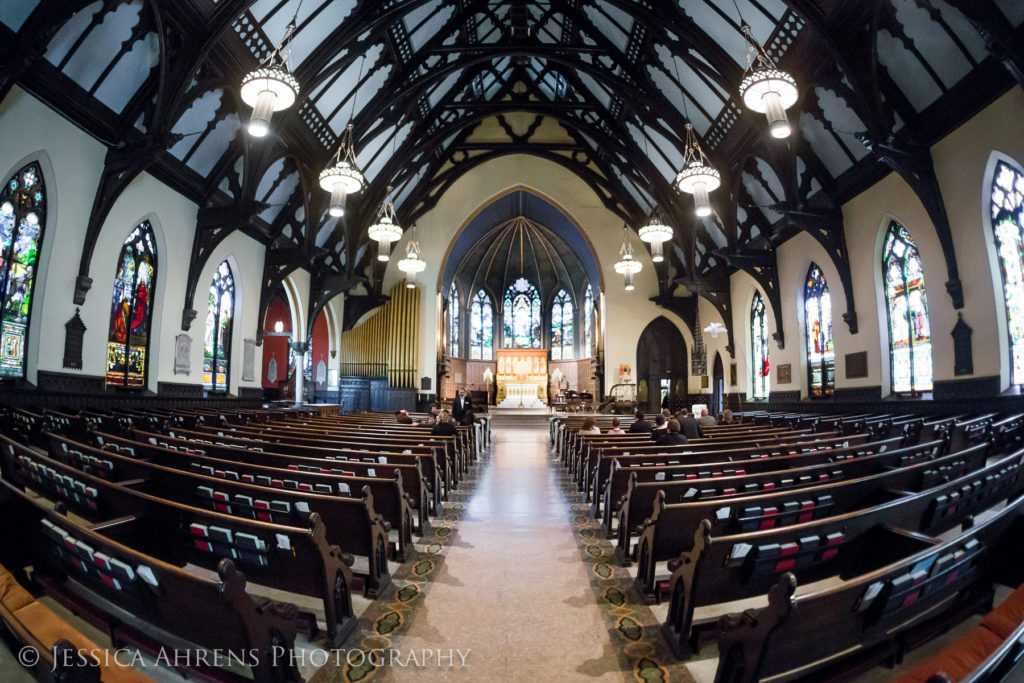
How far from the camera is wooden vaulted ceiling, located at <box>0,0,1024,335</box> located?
833 cm

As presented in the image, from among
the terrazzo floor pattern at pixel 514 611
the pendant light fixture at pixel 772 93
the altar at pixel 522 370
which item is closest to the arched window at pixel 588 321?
the altar at pixel 522 370

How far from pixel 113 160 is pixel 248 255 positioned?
217 inches

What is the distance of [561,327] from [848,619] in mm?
27082

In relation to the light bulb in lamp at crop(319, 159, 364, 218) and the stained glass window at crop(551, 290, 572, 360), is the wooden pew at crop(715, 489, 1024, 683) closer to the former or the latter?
the light bulb in lamp at crop(319, 159, 364, 218)

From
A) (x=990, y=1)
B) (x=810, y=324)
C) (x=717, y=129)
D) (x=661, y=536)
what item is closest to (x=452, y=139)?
(x=717, y=129)

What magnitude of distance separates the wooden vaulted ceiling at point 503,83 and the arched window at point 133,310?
99cm

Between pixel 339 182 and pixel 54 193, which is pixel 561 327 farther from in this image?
pixel 54 193

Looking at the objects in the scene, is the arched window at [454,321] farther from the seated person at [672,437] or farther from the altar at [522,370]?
the seated person at [672,437]

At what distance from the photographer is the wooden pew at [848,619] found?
5.21 ft

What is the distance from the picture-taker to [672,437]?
253 inches

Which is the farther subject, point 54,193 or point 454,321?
point 454,321

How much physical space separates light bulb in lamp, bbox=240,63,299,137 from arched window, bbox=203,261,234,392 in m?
8.40

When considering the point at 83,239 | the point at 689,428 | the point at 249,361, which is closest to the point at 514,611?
the point at 689,428

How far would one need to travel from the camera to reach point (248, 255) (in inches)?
599
